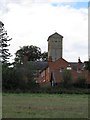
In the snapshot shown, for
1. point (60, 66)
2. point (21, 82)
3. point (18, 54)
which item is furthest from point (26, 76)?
point (18, 54)

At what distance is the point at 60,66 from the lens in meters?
99.6

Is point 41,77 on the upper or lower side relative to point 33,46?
lower

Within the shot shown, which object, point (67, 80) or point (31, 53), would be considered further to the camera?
point (31, 53)

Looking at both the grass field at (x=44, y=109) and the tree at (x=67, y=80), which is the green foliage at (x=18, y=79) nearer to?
the tree at (x=67, y=80)

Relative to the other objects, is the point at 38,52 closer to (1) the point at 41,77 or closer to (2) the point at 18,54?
(2) the point at 18,54

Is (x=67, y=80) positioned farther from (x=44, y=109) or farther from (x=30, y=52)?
(x=44, y=109)

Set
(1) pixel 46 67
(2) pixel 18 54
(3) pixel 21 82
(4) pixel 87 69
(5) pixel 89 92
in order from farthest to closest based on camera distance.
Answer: (2) pixel 18 54 < (1) pixel 46 67 < (4) pixel 87 69 < (3) pixel 21 82 < (5) pixel 89 92

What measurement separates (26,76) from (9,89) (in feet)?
18.8

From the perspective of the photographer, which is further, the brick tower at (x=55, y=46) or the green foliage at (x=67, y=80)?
the brick tower at (x=55, y=46)

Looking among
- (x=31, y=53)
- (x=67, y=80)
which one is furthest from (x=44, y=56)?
(x=67, y=80)

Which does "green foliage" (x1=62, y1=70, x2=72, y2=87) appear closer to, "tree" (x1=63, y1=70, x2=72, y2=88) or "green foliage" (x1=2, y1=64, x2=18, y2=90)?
"tree" (x1=63, y1=70, x2=72, y2=88)

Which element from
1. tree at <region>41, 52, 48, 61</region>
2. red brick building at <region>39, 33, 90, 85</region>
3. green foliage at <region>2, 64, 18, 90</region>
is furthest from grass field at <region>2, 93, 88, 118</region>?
tree at <region>41, 52, 48, 61</region>

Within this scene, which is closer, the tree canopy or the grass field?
the grass field

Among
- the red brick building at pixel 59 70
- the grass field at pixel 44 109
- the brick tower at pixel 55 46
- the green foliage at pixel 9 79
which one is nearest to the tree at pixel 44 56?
the brick tower at pixel 55 46
